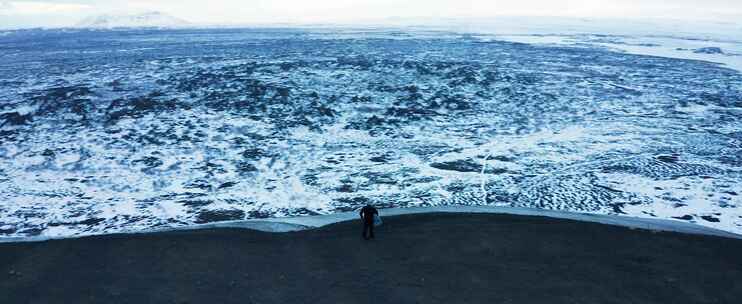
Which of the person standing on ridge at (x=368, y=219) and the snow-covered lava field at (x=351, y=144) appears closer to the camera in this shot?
the person standing on ridge at (x=368, y=219)

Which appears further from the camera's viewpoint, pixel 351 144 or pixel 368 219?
pixel 351 144

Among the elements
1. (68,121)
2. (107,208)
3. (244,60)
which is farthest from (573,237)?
(244,60)

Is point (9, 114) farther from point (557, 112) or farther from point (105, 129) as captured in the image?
point (557, 112)

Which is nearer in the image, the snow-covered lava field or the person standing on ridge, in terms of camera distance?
the person standing on ridge
